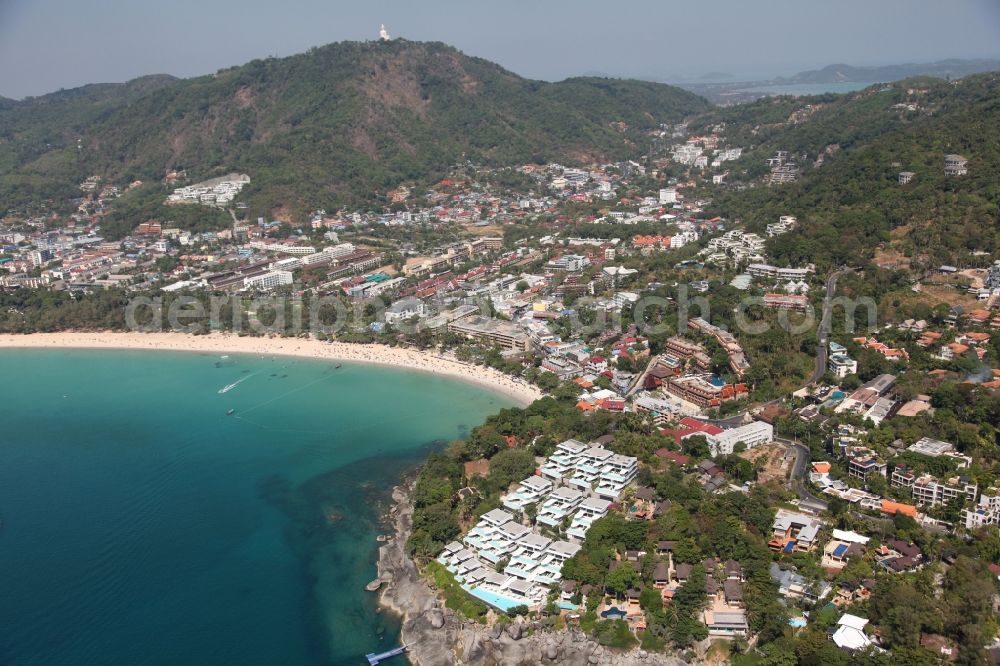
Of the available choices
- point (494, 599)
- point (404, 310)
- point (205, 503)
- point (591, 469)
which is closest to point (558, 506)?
point (591, 469)

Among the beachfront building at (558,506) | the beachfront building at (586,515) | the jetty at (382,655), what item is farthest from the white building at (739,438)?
the jetty at (382,655)

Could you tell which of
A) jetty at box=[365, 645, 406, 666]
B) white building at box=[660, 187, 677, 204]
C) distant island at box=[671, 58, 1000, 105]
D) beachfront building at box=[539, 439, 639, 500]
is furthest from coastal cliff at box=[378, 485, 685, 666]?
distant island at box=[671, 58, 1000, 105]

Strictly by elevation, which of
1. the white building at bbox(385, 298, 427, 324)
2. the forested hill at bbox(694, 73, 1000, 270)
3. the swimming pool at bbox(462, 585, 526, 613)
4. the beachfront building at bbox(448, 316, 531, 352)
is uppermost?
the forested hill at bbox(694, 73, 1000, 270)

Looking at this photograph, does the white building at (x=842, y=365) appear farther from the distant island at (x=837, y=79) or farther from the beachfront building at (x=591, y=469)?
the distant island at (x=837, y=79)

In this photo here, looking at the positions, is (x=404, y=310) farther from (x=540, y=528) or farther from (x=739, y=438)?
(x=540, y=528)

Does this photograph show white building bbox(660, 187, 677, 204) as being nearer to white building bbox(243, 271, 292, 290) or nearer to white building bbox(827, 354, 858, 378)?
white building bbox(243, 271, 292, 290)

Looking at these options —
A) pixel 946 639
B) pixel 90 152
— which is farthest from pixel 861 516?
pixel 90 152

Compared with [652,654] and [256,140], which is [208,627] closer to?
[652,654]
